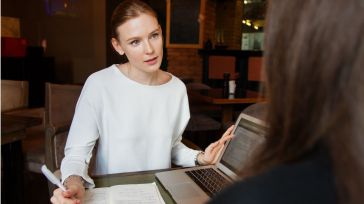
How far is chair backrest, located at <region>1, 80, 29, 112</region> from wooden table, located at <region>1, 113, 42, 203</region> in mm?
454

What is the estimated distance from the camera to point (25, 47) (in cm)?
498

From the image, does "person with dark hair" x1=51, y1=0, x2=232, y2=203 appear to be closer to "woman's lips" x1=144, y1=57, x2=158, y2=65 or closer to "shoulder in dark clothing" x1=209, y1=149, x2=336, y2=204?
"woman's lips" x1=144, y1=57, x2=158, y2=65

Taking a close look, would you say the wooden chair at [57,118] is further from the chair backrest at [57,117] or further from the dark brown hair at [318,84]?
the dark brown hair at [318,84]

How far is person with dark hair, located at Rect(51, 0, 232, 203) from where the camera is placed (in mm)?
1197

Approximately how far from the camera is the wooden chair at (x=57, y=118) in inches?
65.3

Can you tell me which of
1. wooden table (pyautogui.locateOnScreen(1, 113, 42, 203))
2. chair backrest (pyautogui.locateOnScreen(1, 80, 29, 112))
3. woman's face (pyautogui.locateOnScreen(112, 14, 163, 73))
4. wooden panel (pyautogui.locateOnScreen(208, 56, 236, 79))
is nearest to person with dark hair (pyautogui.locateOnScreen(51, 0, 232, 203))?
woman's face (pyautogui.locateOnScreen(112, 14, 163, 73))

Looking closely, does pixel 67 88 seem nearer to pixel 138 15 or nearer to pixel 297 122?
pixel 138 15

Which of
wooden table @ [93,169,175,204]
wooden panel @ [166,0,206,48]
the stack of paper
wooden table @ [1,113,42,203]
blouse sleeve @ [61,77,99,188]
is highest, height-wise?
wooden panel @ [166,0,206,48]

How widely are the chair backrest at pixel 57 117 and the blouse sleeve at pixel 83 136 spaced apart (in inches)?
20.6

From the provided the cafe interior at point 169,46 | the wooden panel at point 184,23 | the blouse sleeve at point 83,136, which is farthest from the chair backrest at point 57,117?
the wooden panel at point 184,23

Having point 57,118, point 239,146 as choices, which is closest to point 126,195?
point 239,146

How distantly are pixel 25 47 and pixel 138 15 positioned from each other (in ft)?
14.2

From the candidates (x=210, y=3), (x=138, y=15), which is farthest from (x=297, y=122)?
(x=210, y=3)

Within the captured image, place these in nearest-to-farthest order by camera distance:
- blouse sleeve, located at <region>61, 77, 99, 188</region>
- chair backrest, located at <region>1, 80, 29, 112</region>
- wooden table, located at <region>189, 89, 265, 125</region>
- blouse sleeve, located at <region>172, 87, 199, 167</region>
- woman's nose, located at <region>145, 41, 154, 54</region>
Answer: blouse sleeve, located at <region>61, 77, 99, 188</region> → woman's nose, located at <region>145, 41, 154, 54</region> → blouse sleeve, located at <region>172, 87, 199, 167</region> → chair backrest, located at <region>1, 80, 29, 112</region> → wooden table, located at <region>189, 89, 265, 125</region>
